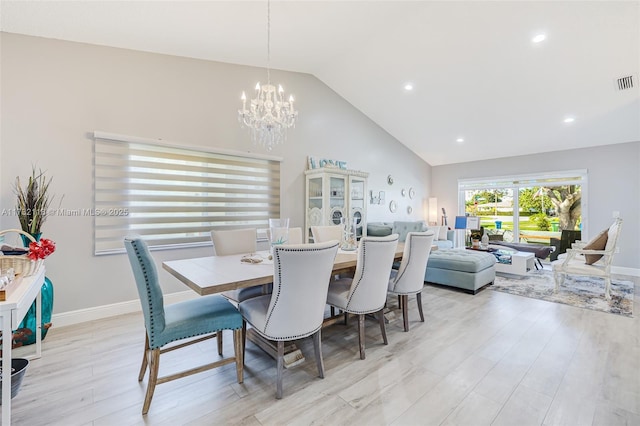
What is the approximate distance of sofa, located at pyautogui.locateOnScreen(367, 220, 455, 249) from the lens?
558cm

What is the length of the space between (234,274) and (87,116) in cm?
245

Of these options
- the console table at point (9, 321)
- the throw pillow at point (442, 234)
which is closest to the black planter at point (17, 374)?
the console table at point (9, 321)

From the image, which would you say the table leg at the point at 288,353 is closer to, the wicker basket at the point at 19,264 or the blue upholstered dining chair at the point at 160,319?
the blue upholstered dining chair at the point at 160,319

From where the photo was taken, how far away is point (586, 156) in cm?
530

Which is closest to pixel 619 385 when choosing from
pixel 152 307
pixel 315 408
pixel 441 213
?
pixel 315 408

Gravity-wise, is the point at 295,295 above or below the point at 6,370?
above

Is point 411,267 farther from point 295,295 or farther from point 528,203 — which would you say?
point 528,203

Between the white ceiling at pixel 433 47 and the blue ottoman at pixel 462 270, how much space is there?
2.59m

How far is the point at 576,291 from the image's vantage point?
3.89 meters

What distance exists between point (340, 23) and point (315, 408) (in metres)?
3.69

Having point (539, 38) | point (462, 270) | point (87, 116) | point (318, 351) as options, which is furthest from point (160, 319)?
point (539, 38)

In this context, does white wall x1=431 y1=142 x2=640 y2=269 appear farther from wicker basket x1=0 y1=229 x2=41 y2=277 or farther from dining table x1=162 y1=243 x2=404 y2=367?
wicker basket x1=0 y1=229 x2=41 y2=277

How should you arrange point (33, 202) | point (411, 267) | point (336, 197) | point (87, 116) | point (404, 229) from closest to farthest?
point (33, 202)
point (411, 267)
point (87, 116)
point (336, 197)
point (404, 229)

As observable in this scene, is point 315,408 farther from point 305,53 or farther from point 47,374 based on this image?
point 305,53
